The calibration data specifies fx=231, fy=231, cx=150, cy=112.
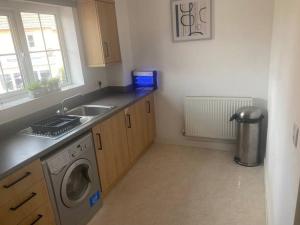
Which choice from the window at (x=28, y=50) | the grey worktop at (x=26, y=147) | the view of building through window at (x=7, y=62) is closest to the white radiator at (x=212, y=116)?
the grey worktop at (x=26, y=147)

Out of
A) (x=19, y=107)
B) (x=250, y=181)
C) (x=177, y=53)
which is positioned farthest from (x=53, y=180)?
(x=177, y=53)

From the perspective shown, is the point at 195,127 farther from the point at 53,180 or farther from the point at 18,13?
the point at 18,13

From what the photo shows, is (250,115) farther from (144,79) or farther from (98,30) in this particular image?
(98,30)

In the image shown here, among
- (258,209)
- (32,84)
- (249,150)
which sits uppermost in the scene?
(32,84)

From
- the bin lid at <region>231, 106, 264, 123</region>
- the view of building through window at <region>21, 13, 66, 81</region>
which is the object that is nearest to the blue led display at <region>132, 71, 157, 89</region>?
the view of building through window at <region>21, 13, 66, 81</region>

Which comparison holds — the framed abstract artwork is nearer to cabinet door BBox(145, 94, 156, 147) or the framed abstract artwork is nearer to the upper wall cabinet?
the upper wall cabinet

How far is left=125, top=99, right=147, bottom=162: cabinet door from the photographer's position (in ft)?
8.96

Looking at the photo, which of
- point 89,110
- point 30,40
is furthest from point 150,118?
point 30,40

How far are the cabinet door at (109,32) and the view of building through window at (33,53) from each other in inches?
21.5

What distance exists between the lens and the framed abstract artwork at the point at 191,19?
2764mm

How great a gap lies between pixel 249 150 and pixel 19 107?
2.48 metres

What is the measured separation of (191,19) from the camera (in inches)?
112

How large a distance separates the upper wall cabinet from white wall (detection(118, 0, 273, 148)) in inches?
18.1

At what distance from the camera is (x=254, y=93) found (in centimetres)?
284
